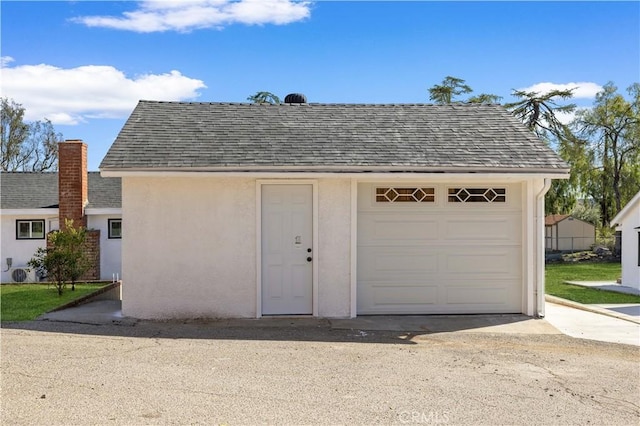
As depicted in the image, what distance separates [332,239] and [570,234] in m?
29.0

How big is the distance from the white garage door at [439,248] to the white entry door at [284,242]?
3.13ft

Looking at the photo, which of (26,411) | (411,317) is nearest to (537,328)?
(411,317)

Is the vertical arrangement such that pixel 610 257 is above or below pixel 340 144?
below

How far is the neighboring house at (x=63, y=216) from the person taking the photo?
766 inches

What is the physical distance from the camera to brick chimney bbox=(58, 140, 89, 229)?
1886cm

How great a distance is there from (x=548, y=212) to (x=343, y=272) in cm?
3052

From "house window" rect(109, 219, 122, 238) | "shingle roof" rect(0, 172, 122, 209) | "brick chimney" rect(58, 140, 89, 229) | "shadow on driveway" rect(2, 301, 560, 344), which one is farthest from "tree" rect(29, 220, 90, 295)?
"house window" rect(109, 219, 122, 238)

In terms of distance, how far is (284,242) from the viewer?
1015 centimetres

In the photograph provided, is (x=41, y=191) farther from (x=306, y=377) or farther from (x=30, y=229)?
(x=306, y=377)

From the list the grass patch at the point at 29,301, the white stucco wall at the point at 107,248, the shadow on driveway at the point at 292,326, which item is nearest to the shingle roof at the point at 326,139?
the shadow on driveway at the point at 292,326

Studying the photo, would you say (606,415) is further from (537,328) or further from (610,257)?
(610,257)

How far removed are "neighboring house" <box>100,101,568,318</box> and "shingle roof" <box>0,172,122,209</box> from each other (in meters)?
11.0

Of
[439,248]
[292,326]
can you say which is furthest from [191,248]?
[439,248]

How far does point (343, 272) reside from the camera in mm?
10180
